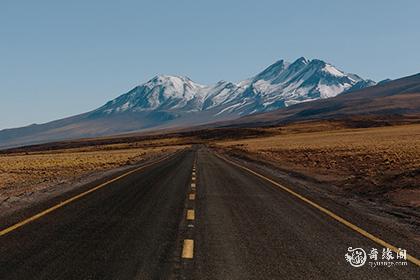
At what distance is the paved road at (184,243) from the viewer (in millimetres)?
8023

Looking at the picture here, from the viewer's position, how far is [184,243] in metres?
9.95

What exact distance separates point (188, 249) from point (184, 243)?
518 mm

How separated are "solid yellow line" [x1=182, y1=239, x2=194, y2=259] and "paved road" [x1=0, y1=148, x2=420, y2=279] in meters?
0.02

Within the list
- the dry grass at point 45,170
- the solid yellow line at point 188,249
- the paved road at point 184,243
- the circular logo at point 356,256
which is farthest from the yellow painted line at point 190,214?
the dry grass at point 45,170

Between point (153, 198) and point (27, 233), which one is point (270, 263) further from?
point (153, 198)

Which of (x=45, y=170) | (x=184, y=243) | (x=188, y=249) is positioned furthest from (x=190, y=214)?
(x=45, y=170)

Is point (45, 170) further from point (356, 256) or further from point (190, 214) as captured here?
point (356, 256)

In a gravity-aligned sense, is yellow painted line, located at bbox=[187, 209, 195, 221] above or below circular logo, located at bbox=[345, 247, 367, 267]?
above

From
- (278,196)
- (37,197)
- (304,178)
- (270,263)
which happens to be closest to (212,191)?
(278,196)

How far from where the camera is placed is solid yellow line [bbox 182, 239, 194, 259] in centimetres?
894

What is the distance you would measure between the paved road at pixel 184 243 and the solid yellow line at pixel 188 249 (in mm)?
18

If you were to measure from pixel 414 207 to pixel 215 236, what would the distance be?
8.06 m

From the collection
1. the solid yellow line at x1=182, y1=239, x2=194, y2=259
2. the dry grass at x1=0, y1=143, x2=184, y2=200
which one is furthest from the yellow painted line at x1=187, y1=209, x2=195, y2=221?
the dry grass at x1=0, y1=143, x2=184, y2=200

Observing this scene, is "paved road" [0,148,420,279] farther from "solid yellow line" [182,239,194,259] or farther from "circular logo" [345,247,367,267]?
"circular logo" [345,247,367,267]
